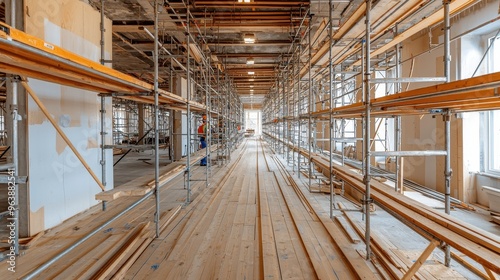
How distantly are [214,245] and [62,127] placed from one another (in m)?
2.69

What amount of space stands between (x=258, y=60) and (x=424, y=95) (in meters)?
8.88

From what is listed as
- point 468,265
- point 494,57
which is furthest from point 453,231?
point 494,57

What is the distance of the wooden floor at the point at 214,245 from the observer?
94.7 inches

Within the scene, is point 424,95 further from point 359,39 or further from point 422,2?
point 359,39

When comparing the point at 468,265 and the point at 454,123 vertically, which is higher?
the point at 454,123

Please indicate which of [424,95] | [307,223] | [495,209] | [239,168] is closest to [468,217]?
[495,209]

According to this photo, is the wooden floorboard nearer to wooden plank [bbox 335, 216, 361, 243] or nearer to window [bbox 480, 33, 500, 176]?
wooden plank [bbox 335, 216, 361, 243]

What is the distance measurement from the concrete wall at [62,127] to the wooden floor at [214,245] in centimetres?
30

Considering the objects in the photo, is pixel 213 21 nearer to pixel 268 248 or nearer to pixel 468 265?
pixel 268 248

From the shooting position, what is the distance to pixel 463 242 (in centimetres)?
151

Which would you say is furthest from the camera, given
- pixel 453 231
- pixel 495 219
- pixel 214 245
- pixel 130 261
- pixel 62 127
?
pixel 495 219

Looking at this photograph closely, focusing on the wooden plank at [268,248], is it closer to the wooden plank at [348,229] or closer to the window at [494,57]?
the wooden plank at [348,229]

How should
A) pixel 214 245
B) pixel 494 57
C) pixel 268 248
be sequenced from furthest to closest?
pixel 494 57 → pixel 214 245 → pixel 268 248

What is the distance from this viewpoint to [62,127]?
3721 millimetres
